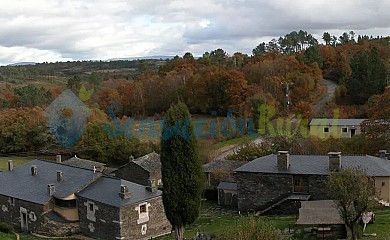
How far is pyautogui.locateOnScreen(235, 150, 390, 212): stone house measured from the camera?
32.7 metres

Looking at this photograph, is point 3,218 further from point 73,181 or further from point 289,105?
point 289,105

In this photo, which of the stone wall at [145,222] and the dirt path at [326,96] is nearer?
the stone wall at [145,222]

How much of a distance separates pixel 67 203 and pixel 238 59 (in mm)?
71785

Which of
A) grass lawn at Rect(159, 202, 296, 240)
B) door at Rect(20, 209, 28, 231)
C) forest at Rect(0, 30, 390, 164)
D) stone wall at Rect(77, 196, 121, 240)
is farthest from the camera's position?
forest at Rect(0, 30, 390, 164)

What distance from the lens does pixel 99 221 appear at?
100ft

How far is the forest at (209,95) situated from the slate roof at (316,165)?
1159 cm

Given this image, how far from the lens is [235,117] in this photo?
227 feet

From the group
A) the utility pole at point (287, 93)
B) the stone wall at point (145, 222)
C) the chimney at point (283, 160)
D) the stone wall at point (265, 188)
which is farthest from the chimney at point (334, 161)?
the utility pole at point (287, 93)

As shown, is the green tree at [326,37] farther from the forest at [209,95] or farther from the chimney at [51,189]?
the chimney at [51,189]

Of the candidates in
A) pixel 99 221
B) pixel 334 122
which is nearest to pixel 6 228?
pixel 99 221

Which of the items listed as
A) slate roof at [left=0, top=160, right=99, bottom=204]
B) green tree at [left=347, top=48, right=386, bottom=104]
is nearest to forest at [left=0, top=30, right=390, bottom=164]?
green tree at [left=347, top=48, right=386, bottom=104]

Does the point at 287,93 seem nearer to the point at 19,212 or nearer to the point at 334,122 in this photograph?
the point at 334,122

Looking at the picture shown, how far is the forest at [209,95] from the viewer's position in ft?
198

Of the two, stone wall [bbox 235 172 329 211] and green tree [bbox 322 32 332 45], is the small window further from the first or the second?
green tree [bbox 322 32 332 45]
